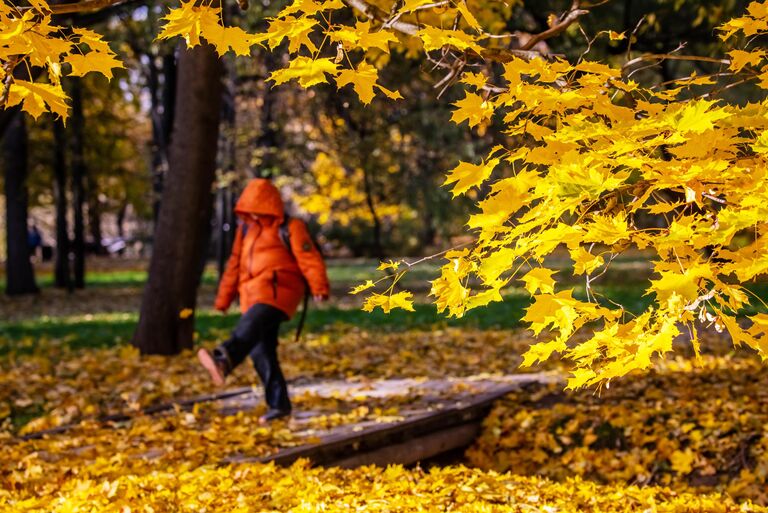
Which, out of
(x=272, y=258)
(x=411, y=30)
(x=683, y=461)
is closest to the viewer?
(x=411, y=30)

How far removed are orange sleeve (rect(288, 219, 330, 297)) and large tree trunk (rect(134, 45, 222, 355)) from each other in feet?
12.9

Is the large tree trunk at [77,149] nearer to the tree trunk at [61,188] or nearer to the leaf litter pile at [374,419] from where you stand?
the tree trunk at [61,188]

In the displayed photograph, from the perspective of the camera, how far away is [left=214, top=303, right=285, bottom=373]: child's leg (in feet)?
19.2

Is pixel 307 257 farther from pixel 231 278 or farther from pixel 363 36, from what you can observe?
pixel 363 36

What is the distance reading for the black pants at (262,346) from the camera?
5895 mm

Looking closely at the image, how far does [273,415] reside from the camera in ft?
20.5

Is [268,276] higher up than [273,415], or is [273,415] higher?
[268,276]

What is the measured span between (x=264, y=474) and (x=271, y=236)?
6.48ft

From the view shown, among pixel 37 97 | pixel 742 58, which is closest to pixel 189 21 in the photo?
pixel 37 97

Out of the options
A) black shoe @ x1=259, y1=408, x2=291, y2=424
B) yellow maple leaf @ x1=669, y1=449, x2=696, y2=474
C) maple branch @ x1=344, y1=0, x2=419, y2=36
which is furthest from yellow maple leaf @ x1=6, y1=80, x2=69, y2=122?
yellow maple leaf @ x1=669, y1=449, x2=696, y2=474

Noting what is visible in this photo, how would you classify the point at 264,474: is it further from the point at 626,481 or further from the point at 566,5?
the point at 566,5

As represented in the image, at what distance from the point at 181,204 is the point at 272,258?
12.9ft

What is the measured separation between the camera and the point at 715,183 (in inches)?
113

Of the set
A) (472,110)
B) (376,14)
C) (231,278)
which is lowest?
(231,278)
